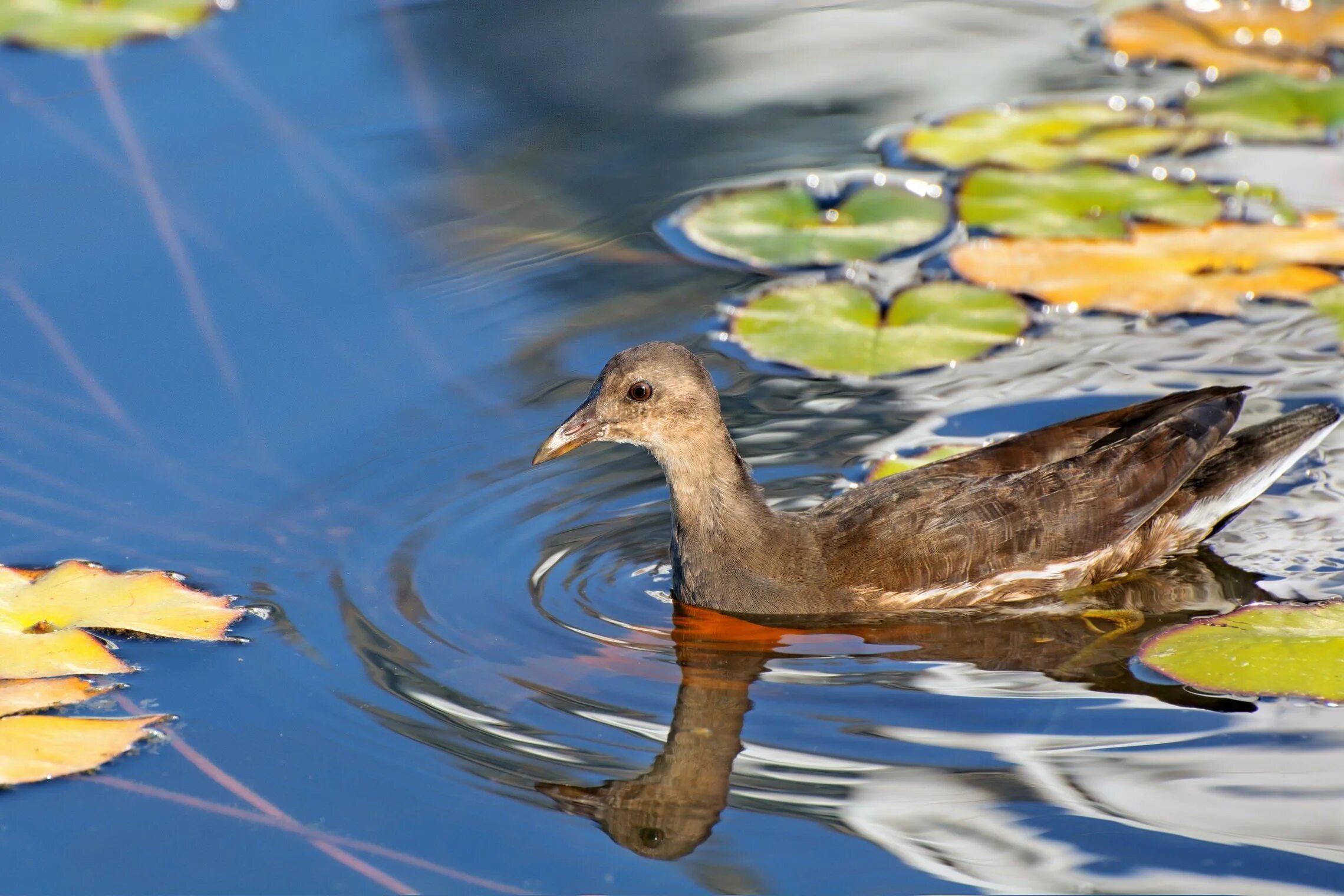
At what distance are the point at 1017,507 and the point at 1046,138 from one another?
279 cm

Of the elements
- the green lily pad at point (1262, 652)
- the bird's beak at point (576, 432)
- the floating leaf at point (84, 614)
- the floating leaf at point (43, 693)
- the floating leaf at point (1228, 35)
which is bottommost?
the green lily pad at point (1262, 652)

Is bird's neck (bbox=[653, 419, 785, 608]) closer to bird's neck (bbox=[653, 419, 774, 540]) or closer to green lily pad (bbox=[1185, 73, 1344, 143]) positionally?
bird's neck (bbox=[653, 419, 774, 540])

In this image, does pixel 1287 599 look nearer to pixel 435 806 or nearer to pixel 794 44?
pixel 435 806

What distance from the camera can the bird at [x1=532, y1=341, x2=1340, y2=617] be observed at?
15.3ft

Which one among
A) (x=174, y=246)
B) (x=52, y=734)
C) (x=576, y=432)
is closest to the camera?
(x=52, y=734)

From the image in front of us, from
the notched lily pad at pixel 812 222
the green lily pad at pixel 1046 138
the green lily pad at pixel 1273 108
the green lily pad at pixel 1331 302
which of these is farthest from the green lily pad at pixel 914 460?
the green lily pad at pixel 1273 108

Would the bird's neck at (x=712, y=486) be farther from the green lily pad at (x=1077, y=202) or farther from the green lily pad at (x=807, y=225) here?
the green lily pad at (x=1077, y=202)

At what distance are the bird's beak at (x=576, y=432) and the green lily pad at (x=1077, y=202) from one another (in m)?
2.37

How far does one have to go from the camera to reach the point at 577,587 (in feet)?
15.6

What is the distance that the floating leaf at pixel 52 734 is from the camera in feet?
12.6

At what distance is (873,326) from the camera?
583 centimetres

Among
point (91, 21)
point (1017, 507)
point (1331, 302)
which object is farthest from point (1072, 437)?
point (91, 21)

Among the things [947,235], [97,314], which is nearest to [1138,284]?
[947,235]

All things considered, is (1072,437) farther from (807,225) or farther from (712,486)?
(807,225)
